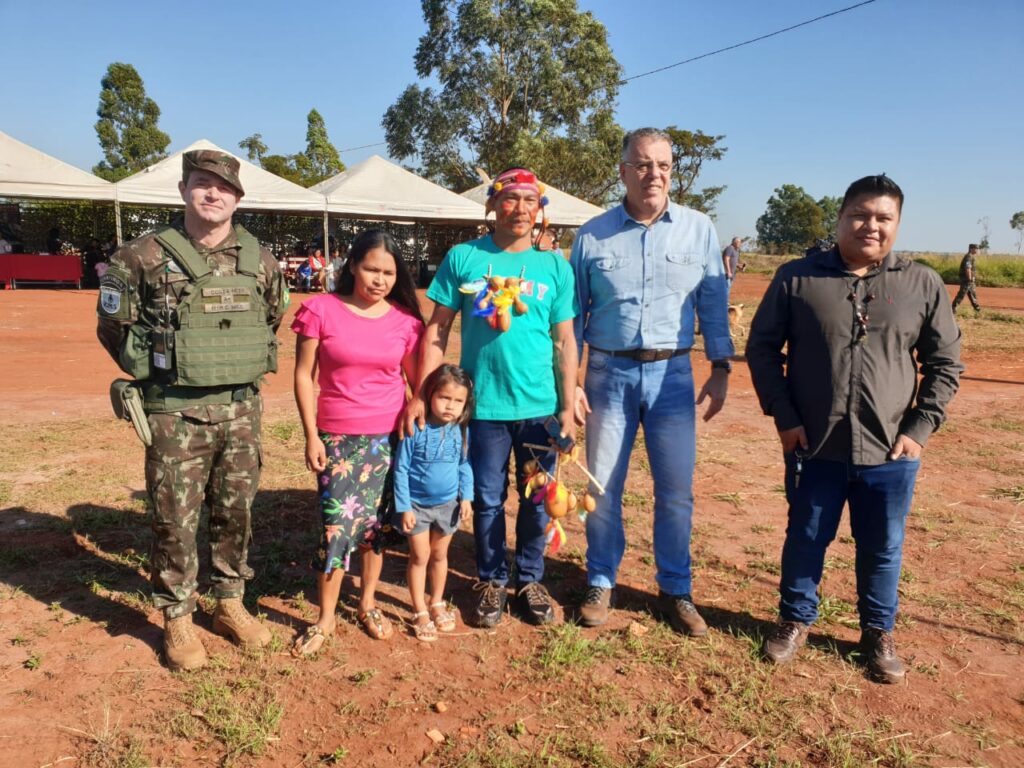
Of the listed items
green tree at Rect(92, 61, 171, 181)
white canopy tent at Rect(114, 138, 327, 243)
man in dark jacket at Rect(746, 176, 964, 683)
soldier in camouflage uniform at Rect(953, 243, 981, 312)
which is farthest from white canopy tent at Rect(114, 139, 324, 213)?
green tree at Rect(92, 61, 171, 181)

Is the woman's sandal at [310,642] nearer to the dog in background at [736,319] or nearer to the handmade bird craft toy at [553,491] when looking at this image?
the handmade bird craft toy at [553,491]

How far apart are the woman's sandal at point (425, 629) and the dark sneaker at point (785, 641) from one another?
1514 millimetres

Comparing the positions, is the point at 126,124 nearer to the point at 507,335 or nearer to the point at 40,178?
the point at 40,178

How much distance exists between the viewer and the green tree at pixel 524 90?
1298 inches

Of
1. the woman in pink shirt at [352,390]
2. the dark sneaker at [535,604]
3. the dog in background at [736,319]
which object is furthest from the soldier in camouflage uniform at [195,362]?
the dog in background at [736,319]

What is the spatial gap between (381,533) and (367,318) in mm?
985

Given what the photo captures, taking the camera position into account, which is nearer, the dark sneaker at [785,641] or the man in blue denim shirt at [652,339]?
the dark sneaker at [785,641]

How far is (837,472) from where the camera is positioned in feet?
10.4

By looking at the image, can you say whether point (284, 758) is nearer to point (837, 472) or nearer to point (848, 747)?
point (848, 747)

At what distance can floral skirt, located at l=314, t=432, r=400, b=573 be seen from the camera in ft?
10.4

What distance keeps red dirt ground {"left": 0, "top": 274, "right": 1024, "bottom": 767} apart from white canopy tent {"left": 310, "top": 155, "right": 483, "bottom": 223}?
13538mm

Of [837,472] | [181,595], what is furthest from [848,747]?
[181,595]

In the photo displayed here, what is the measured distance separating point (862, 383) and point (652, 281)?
0.99 meters

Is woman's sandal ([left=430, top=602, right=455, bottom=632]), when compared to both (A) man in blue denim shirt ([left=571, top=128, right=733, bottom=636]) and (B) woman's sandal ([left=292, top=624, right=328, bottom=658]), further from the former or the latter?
(A) man in blue denim shirt ([left=571, top=128, right=733, bottom=636])
